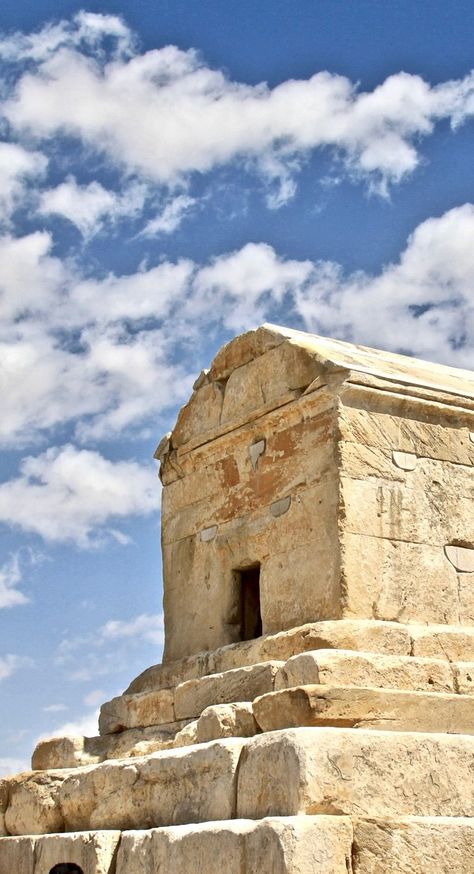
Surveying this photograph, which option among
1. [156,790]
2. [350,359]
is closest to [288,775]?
[156,790]

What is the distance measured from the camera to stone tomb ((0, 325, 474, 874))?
244 inches

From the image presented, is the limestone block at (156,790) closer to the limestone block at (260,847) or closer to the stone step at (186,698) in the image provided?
the limestone block at (260,847)

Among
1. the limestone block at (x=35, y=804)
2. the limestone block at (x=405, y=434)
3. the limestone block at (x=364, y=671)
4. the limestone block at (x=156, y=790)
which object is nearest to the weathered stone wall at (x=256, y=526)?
the limestone block at (x=405, y=434)

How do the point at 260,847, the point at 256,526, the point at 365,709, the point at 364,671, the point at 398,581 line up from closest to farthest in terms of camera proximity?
the point at 260,847 < the point at 365,709 < the point at 364,671 < the point at 398,581 < the point at 256,526

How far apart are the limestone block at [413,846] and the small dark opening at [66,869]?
7.35 ft

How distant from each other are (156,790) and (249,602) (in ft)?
7.34

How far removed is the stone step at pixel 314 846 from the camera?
5.78 metres

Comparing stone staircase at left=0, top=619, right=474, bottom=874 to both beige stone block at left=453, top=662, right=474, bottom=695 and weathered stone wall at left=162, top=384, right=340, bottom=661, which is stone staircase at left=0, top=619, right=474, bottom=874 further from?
weathered stone wall at left=162, top=384, right=340, bottom=661

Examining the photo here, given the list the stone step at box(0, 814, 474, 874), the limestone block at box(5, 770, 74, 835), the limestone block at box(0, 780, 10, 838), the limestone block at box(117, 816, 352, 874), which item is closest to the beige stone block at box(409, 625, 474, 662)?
the stone step at box(0, 814, 474, 874)

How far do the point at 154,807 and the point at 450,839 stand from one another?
1.91m

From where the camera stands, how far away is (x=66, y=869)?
24.8ft

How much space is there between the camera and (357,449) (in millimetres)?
8172

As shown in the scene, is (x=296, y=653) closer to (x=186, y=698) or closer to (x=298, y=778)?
(x=186, y=698)

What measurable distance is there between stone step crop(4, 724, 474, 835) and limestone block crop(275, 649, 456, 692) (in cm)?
55
